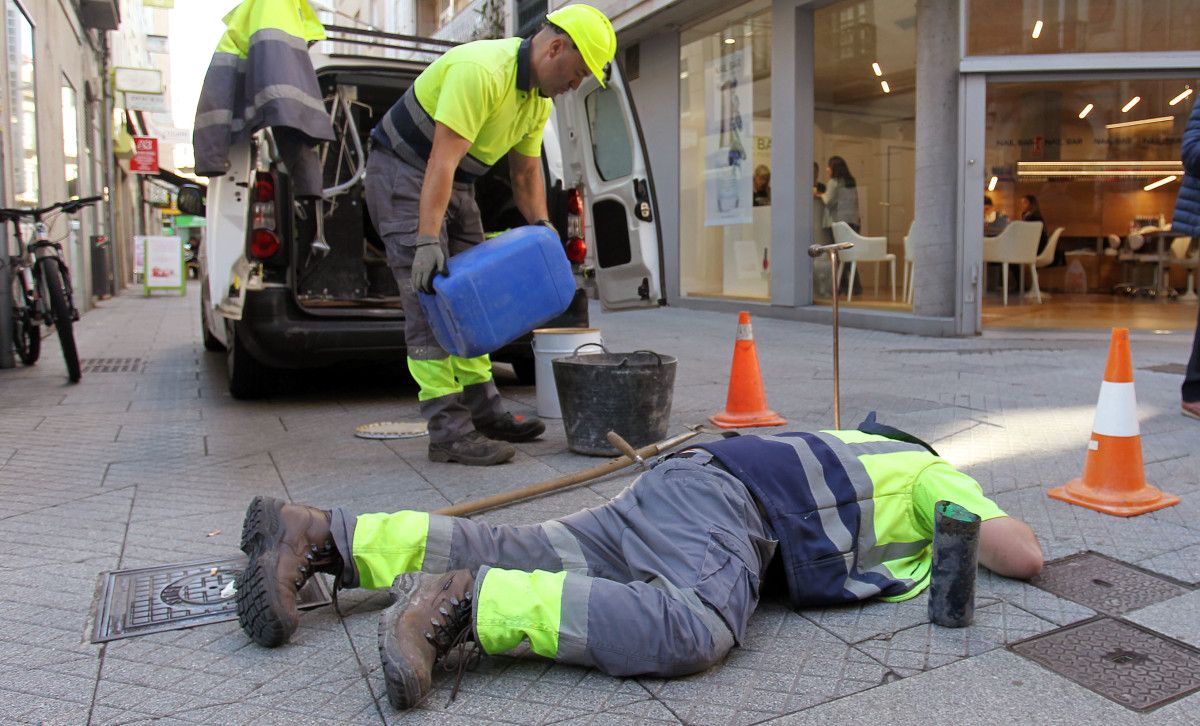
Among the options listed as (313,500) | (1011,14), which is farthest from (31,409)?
(1011,14)

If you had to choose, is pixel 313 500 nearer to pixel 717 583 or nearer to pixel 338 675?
pixel 338 675

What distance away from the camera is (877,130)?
402 inches

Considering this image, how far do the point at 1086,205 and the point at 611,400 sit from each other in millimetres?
13423

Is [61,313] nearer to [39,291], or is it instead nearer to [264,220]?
[39,291]

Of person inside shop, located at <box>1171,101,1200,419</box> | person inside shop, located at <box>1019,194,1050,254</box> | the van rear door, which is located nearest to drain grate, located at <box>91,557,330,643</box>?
the van rear door

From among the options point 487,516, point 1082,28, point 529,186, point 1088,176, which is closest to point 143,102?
point 1088,176

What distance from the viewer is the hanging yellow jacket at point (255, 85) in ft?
15.4

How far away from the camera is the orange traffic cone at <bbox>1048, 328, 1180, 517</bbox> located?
3.22 metres

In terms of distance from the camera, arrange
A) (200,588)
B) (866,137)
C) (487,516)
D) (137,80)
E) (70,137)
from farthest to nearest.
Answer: (137,80) → (70,137) → (866,137) → (487,516) → (200,588)

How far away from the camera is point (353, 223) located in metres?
6.83

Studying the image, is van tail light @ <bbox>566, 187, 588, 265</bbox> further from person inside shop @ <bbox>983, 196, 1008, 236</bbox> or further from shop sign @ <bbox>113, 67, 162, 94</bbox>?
shop sign @ <bbox>113, 67, 162, 94</bbox>

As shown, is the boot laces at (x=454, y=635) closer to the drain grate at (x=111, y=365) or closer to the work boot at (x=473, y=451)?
the work boot at (x=473, y=451)

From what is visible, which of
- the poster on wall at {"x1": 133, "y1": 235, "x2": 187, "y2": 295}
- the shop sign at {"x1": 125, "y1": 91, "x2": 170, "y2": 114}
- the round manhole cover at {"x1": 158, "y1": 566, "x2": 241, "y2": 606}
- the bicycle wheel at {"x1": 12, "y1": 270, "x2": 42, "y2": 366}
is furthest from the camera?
the shop sign at {"x1": 125, "y1": 91, "x2": 170, "y2": 114}

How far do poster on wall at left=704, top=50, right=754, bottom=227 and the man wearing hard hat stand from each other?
24.1 feet
